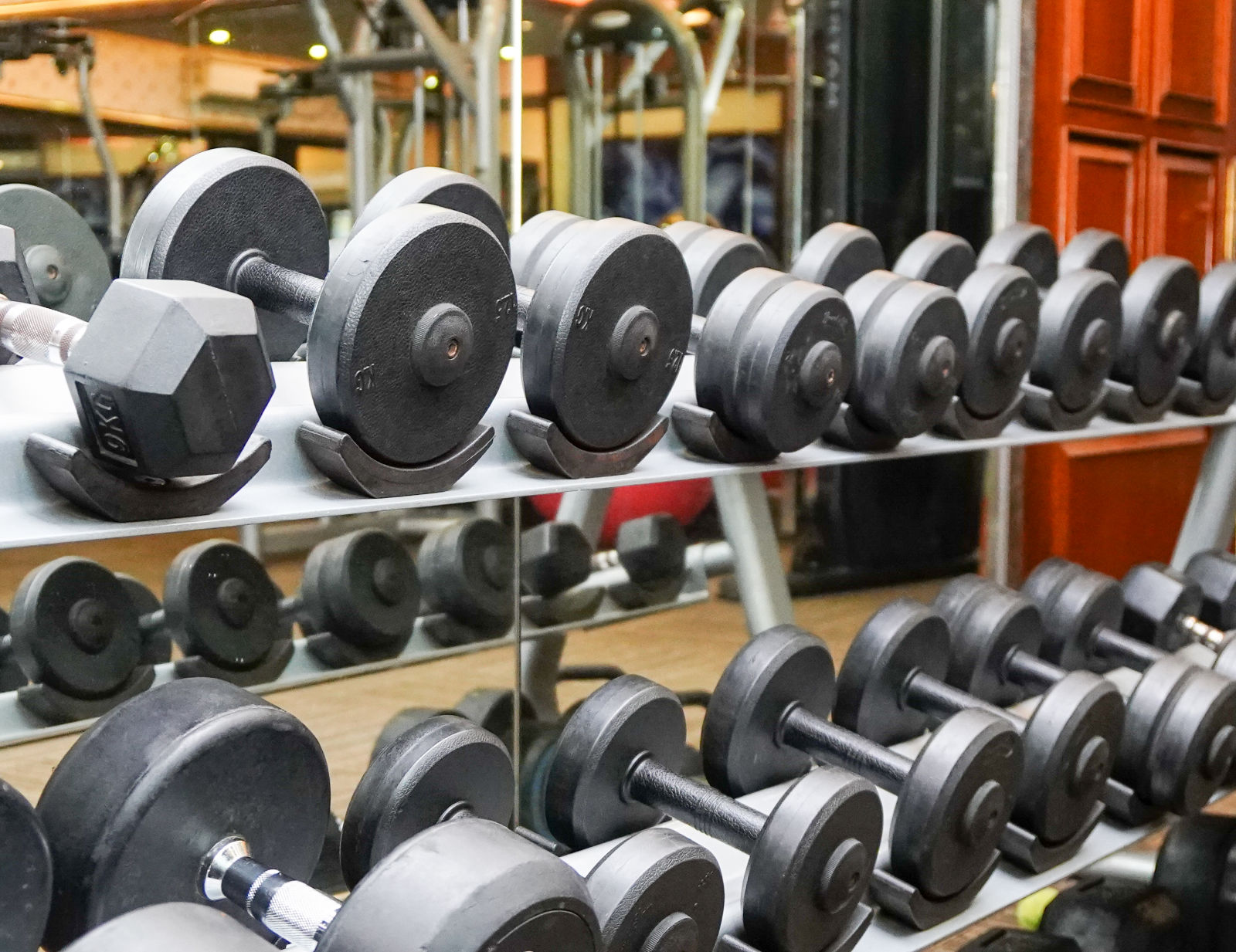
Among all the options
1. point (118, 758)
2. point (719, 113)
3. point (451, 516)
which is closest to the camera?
point (118, 758)

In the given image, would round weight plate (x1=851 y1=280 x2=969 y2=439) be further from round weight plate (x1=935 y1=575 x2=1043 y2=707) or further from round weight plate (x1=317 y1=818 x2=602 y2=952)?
Answer: round weight plate (x1=317 y1=818 x2=602 y2=952)

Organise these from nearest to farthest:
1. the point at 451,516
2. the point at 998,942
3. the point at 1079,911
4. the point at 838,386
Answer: the point at 838,386 → the point at 998,942 → the point at 1079,911 → the point at 451,516

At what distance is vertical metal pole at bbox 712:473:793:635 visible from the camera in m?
1.57

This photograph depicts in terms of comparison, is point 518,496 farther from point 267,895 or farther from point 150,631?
point 150,631

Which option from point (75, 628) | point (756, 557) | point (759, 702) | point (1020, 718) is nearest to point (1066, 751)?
point (1020, 718)

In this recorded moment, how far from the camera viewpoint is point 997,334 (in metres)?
1.40

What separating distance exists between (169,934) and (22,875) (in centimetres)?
15

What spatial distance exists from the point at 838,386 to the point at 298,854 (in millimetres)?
612

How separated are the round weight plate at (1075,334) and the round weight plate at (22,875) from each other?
1.19 meters

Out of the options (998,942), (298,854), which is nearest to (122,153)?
(298,854)

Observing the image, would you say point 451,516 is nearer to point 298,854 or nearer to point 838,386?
point 838,386

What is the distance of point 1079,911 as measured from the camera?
59.4 inches

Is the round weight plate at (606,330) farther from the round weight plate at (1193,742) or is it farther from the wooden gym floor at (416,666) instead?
the round weight plate at (1193,742)

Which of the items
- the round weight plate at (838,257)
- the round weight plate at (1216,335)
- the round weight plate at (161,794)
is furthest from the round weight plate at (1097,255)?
the round weight plate at (161,794)
